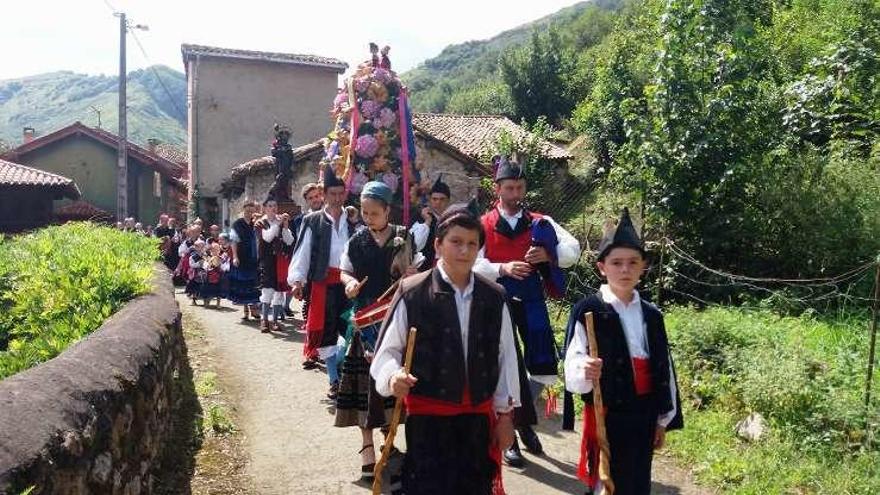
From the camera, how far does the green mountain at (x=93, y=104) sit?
117188mm

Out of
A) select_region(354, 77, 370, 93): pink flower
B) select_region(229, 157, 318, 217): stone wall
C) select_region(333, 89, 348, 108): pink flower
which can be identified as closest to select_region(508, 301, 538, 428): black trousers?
select_region(354, 77, 370, 93): pink flower

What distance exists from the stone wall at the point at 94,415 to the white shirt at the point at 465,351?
3.99 feet

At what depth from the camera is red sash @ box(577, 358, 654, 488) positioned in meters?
3.57

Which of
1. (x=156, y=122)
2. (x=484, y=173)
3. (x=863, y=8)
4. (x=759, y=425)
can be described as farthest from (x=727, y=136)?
(x=156, y=122)

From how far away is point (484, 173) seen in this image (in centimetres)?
2178

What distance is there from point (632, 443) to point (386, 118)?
502 centimetres

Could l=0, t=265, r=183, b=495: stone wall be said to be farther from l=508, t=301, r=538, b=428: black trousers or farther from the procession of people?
l=508, t=301, r=538, b=428: black trousers

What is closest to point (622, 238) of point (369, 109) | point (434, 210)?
point (434, 210)

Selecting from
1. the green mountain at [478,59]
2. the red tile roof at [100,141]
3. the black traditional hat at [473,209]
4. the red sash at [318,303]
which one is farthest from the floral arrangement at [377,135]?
the green mountain at [478,59]

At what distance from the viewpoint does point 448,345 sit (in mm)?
3305

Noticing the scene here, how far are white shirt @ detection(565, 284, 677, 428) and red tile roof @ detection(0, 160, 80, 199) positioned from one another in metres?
21.7

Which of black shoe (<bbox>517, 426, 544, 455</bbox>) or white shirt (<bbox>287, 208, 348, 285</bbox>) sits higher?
white shirt (<bbox>287, 208, 348, 285</bbox>)

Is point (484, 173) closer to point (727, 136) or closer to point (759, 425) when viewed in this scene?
point (727, 136)

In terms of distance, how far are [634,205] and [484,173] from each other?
9.89m
